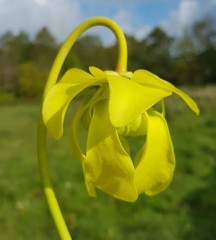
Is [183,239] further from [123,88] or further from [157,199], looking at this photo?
[123,88]

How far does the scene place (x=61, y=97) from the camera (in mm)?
568

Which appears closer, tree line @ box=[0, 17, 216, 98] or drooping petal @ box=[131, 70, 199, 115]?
drooping petal @ box=[131, 70, 199, 115]

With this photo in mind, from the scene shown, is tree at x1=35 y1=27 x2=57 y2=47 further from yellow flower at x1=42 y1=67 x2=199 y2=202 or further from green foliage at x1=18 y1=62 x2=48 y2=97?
yellow flower at x1=42 y1=67 x2=199 y2=202

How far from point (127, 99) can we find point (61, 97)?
6 cm

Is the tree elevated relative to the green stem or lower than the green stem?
lower

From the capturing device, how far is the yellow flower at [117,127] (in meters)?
0.55

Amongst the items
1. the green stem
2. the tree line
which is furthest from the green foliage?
the green stem

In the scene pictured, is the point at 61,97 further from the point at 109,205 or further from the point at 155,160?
the point at 109,205

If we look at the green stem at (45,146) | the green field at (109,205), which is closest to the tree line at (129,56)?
the green field at (109,205)

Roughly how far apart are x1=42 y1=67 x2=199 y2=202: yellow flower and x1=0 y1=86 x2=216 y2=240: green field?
2.14 metres

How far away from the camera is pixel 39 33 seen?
1902 centimetres

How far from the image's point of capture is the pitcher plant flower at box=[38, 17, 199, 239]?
55 centimetres

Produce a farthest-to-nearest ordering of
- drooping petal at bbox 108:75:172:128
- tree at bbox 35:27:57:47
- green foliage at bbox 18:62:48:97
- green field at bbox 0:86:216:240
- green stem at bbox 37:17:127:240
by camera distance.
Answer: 1. tree at bbox 35:27:57:47
2. green foliage at bbox 18:62:48:97
3. green field at bbox 0:86:216:240
4. green stem at bbox 37:17:127:240
5. drooping petal at bbox 108:75:172:128

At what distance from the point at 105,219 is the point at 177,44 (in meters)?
17.3
